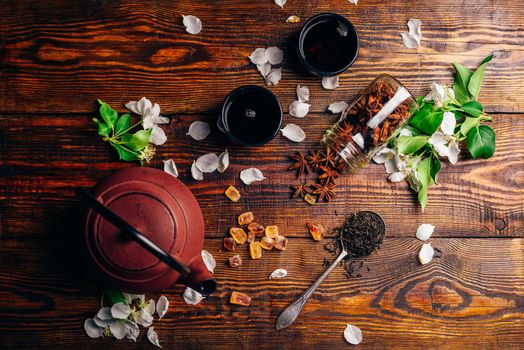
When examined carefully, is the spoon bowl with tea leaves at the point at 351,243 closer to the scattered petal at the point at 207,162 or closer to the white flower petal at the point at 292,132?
the white flower petal at the point at 292,132

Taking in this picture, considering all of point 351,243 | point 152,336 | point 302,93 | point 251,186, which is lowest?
point 152,336

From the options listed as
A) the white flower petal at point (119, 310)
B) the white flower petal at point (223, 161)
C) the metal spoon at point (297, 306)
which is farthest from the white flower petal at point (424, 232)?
the white flower petal at point (119, 310)

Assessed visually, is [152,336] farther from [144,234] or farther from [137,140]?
[137,140]

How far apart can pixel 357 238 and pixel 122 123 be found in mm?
680

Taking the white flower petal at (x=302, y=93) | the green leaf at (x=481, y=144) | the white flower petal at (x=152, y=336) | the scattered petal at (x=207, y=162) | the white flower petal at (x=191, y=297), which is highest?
the white flower petal at (x=302, y=93)

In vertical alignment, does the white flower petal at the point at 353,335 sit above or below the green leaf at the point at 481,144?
below

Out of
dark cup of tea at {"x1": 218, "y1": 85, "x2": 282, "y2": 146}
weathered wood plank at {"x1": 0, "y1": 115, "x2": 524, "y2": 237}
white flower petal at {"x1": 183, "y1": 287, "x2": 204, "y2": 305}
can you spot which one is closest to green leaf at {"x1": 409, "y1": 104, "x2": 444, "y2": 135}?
weathered wood plank at {"x1": 0, "y1": 115, "x2": 524, "y2": 237}

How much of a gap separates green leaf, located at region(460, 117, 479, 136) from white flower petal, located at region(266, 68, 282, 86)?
49cm

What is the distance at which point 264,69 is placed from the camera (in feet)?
4.18

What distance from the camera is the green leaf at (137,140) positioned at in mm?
1215

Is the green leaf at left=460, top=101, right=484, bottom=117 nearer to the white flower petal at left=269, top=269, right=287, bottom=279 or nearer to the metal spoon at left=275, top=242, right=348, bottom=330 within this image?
the metal spoon at left=275, top=242, right=348, bottom=330

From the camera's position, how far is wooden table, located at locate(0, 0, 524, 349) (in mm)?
1264

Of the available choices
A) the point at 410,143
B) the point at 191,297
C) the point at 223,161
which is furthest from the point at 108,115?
the point at 410,143

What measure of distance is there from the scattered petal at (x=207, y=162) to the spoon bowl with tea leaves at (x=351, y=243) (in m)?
0.38
